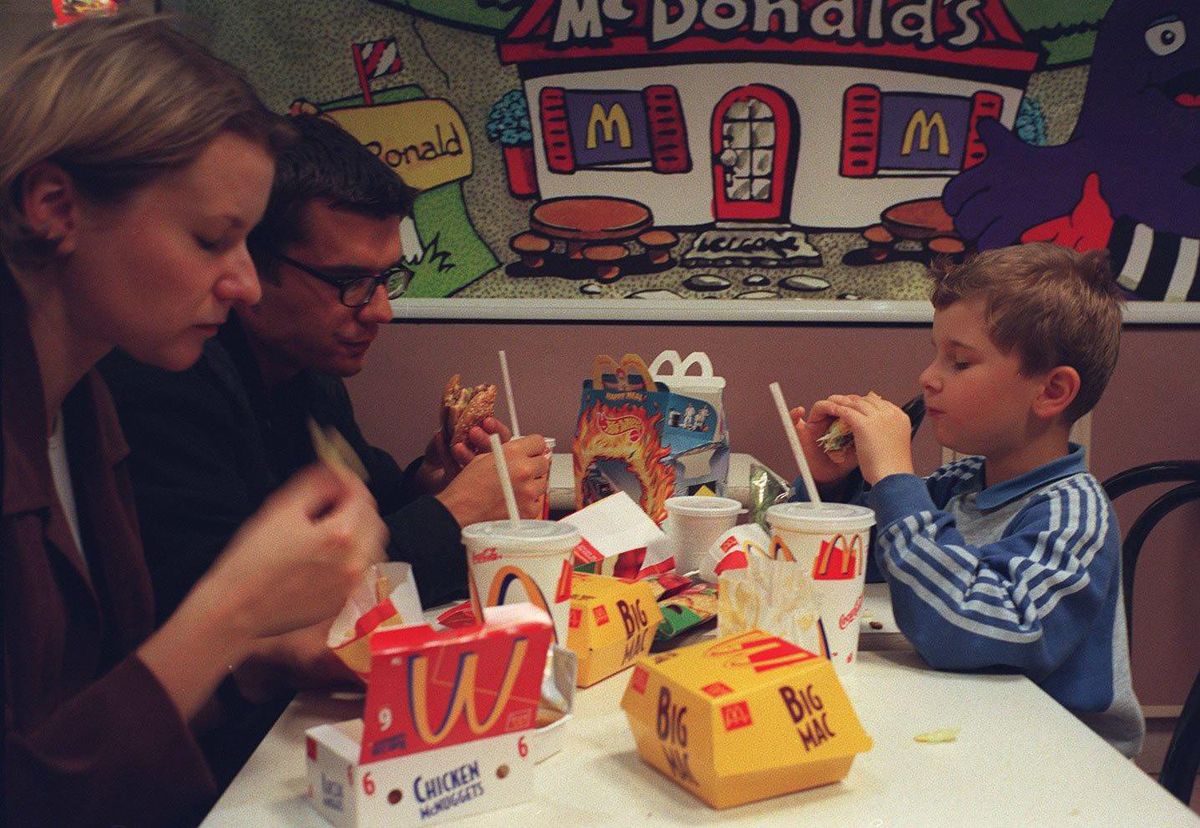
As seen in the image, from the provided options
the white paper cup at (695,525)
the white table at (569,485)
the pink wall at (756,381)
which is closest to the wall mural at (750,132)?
the pink wall at (756,381)

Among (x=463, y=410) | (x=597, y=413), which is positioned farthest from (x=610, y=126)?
(x=597, y=413)

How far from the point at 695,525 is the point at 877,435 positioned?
0.29 m

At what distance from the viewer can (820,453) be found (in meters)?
1.75

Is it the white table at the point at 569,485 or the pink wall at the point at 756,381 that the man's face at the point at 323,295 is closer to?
the white table at the point at 569,485

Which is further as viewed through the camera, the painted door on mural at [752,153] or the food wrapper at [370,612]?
the painted door on mural at [752,153]

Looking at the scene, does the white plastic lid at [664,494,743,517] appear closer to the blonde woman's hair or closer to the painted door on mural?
the blonde woman's hair

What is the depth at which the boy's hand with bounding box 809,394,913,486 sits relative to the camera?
1.52 meters

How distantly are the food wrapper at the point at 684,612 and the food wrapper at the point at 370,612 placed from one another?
31 centimetres

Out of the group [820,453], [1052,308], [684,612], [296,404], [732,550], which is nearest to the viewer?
[684,612]

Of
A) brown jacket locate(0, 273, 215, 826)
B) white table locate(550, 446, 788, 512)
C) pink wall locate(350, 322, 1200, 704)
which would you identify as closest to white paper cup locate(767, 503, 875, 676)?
brown jacket locate(0, 273, 215, 826)

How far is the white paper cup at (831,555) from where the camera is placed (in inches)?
47.4

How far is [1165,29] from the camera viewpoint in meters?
2.99

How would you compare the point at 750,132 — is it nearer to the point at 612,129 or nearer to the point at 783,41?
the point at 783,41

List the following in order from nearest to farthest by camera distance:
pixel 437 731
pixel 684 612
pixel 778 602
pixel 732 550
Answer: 1. pixel 437 731
2. pixel 778 602
3. pixel 684 612
4. pixel 732 550
